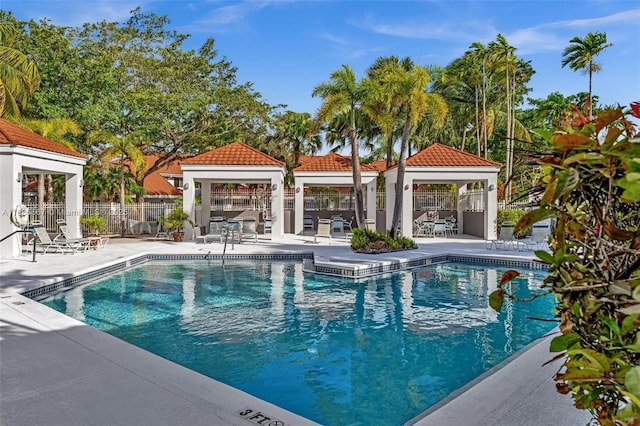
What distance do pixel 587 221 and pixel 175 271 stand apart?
13272 mm

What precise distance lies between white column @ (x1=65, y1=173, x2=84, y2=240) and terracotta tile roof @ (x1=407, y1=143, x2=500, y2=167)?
14.5 metres

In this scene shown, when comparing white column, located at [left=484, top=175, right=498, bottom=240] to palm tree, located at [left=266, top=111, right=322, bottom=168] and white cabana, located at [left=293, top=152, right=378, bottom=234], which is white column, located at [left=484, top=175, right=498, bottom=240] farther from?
palm tree, located at [left=266, top=111, right=322, bottom=168]

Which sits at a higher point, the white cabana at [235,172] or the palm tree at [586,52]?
the palm tree at [586,52]

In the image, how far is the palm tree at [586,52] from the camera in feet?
91.3

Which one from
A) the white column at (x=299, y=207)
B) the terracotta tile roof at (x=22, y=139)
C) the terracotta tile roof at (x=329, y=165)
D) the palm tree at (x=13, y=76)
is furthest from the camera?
the terracotta tile roof at (x=329, y=165)

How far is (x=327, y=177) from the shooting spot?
24859 mm

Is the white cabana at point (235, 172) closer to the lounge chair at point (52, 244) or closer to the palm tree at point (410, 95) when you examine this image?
the lounge chair at point (52, 244)

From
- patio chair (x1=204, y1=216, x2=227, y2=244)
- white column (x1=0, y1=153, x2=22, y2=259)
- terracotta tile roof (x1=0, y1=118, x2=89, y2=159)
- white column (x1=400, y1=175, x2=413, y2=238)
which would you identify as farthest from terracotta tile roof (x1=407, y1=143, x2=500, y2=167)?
white column (x1=0, y1=153, x2=22, y2=259)

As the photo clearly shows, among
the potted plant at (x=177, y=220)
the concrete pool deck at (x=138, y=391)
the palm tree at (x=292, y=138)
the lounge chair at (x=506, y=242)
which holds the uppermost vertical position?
the palm tree at (x=292, y=138)

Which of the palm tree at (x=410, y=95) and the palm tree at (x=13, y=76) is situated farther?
the palm tree at (x=13, y=76)

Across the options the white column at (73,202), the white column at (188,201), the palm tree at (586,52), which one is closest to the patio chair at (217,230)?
the white column at (188,201)

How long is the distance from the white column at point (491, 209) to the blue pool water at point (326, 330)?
30.0 ft

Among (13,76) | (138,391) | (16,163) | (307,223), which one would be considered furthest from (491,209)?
(13,76)

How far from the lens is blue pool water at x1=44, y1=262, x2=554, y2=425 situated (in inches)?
211
